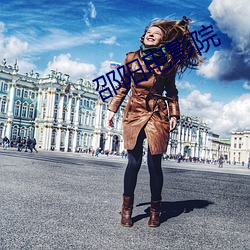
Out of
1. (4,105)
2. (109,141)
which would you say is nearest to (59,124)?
(4,105)

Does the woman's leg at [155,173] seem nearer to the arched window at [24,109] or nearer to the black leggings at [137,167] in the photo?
the black leggings at [137,167]

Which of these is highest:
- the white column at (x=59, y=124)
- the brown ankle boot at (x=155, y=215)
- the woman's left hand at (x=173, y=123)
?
the white column at (x=59, y=124)

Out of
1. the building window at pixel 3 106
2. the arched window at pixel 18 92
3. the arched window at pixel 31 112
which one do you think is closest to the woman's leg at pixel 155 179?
the building window at pixel 3 106

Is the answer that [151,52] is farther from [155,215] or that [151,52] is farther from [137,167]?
[155,215]

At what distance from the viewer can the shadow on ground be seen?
9.39 feet

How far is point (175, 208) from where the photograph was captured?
3.32 metres

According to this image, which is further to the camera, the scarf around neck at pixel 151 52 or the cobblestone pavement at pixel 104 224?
the scarf around neck at pixel 151 52

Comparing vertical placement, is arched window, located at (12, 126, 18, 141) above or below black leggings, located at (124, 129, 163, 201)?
above

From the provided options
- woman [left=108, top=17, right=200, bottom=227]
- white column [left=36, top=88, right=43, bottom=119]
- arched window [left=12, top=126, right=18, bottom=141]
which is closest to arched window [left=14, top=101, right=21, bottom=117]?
arched window [left=12, top=126, right=18, bottom=141]

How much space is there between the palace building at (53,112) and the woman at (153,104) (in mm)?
48010

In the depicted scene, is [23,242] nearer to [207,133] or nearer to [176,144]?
[176,144]

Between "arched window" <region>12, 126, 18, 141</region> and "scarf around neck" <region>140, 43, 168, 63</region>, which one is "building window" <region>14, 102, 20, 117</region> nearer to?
"arched window" <region>12, 126, 18, 141</region>

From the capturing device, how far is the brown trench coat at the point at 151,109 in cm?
277

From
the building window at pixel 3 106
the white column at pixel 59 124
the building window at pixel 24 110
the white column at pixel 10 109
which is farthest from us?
the white column at pixel 59 124
